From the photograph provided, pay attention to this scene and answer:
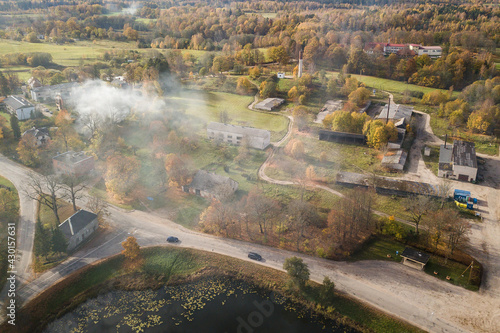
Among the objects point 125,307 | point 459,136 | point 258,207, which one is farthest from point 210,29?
point 125,307

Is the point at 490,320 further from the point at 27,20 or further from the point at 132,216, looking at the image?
the point at 27,20

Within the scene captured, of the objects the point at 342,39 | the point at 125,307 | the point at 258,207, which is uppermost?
the point at 342,39

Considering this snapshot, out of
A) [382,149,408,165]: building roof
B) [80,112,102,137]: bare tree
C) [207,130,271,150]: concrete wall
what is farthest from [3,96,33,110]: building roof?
[382,149,408,165]: building roof

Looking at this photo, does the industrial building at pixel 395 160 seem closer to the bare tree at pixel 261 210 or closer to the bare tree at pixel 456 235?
the bare tree at pixel 456 235

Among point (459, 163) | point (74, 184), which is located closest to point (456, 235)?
point (459, 163)

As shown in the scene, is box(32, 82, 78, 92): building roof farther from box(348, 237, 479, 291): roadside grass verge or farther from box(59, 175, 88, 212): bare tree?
box(348, 237, 479, 291): roadside grass verge

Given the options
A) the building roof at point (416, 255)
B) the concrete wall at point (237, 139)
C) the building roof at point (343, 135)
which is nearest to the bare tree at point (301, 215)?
the building roof at point (416, 255)

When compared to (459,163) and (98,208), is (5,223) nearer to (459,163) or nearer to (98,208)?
(98,208)
